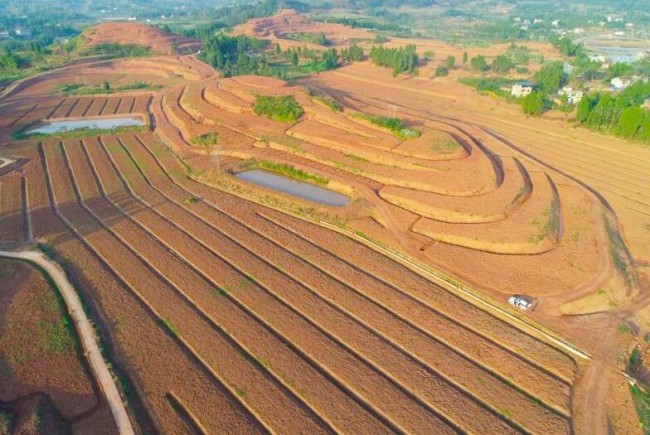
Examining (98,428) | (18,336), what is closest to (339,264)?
(98,428)

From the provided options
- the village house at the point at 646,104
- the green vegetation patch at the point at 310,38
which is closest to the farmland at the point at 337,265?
the village house at the point at 646,104

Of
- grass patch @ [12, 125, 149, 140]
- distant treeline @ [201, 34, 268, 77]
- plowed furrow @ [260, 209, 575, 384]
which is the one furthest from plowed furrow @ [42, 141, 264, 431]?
distant treeline @ [201, 34, 268, 77]

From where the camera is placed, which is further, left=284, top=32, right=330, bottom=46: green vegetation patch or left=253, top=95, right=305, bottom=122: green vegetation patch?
left=284, top=32, right=330, bottom=46: green vegetation patch

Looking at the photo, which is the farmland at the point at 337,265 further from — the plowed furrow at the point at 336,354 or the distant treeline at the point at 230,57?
the distant treeline at the point at 230,57

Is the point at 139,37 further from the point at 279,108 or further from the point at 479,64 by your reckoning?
the point at 479,64

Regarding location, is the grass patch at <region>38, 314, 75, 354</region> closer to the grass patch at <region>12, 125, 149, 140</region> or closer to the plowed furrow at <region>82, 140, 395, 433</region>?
the plowed furrow at <region>82, 140, 395, 433</region>

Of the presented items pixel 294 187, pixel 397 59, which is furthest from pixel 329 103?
pixel 397 59

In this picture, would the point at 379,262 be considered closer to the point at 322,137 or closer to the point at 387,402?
the point at 387,402
